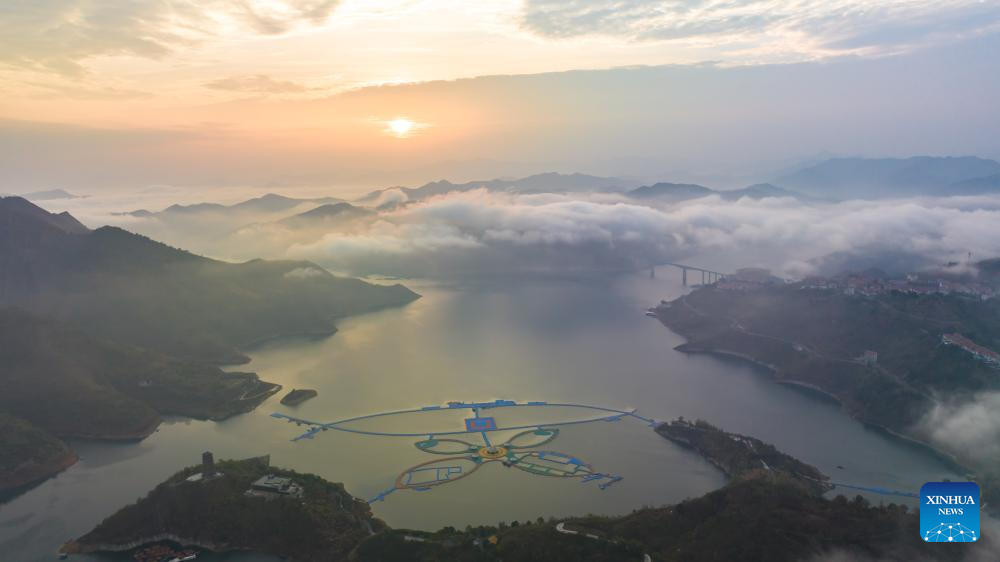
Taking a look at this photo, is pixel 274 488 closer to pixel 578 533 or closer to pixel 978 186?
pixel 578 533

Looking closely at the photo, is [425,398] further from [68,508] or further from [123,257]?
[123,257]

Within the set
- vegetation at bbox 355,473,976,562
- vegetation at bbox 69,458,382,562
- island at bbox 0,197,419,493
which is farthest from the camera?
island at bbox 0,197,419,493

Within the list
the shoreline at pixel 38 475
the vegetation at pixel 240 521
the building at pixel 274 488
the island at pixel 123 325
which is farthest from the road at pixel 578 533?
the shoreline at pixel 38 475

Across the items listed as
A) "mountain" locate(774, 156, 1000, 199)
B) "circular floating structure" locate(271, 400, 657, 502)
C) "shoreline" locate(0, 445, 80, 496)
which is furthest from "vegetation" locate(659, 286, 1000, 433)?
"mountain" locate(774, 156, 1000, 199)

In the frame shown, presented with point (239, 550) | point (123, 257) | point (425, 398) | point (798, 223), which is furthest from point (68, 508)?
point (798, 223)

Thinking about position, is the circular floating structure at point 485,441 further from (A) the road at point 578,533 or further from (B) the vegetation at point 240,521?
(A) the road at point 578,533

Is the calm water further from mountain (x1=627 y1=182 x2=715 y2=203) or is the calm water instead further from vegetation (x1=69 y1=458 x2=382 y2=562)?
mountain (x1=627 y1=182 x2=715 y2=203)

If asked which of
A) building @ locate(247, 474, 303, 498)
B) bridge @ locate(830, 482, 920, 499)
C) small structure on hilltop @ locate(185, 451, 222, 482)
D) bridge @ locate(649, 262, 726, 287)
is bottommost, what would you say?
bridge @ locate(830, 482, 920, 499)

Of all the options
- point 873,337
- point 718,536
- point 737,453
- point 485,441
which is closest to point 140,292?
point 485,441
